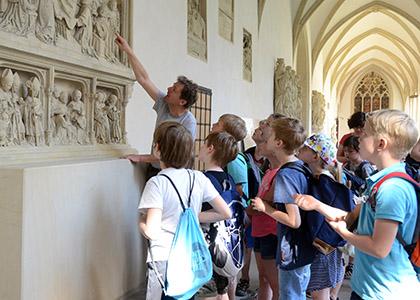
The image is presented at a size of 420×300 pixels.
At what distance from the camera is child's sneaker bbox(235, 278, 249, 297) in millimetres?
4002

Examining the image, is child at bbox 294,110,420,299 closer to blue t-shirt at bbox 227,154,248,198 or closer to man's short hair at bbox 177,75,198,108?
blue t-shirt at bbox 227,154,248,198

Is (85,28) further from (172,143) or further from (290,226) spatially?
(290,226)

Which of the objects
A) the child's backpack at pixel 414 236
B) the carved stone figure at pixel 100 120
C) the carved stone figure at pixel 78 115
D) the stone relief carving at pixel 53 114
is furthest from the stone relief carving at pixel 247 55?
the child's backpack at pixel 414 236

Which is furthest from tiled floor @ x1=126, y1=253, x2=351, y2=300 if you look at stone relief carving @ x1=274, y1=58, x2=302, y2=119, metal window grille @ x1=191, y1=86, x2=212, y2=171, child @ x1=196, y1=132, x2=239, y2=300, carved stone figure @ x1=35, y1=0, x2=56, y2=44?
stone relief carving @ x1=274, y1=58, x2=302, y2=119

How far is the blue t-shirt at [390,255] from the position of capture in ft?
5.47

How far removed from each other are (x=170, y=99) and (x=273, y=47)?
32.9 ft

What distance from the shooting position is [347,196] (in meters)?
2.51

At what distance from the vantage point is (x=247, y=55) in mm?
10133

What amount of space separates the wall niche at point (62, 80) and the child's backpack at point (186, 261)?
1253mm

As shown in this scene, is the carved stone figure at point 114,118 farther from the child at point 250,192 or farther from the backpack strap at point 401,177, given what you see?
the backpack strap at point 401,177

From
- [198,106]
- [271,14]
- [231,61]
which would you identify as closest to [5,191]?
[198,106]

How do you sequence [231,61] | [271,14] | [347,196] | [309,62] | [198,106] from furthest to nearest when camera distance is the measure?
[309,62], [271,14], [231,61], [198,106], [347,196]

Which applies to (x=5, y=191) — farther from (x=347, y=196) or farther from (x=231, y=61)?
(x=231, y=61)

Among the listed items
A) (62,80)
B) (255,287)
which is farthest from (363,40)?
(62,80)
